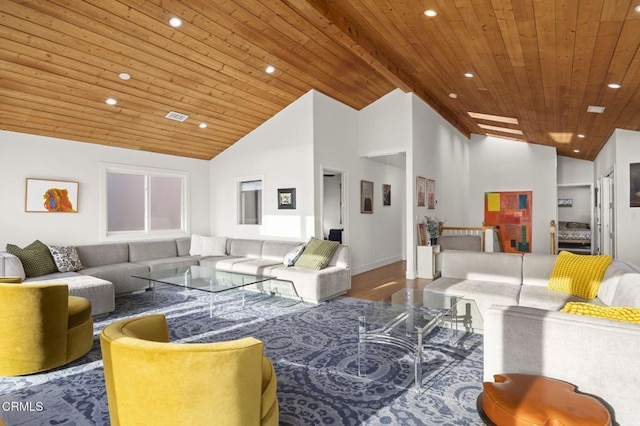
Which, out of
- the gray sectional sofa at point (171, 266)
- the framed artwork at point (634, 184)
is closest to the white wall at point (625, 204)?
the framed artwork at point (634, 184)

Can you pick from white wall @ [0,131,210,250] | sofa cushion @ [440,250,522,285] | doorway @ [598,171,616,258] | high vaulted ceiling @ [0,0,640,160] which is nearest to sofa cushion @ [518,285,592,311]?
sofa cushion @ [440,250,522,285]

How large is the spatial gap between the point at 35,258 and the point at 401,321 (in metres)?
4.71

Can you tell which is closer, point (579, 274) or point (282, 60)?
point (579, 274)

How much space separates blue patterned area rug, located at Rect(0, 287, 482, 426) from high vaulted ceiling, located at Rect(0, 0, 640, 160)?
2837 millimetres

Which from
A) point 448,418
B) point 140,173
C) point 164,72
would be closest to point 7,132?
point 140,173

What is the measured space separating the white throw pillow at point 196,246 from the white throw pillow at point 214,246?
0.23ft

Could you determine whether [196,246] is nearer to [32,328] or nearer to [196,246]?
[196,246]

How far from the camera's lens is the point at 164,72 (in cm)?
481

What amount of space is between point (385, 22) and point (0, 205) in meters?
5.47

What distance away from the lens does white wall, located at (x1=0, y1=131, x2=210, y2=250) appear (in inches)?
201

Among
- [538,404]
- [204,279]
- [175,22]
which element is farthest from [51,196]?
[538,404]

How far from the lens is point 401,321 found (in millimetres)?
3303

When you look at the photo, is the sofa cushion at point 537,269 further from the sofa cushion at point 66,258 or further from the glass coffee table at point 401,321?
the sofa cushion at point 66,258

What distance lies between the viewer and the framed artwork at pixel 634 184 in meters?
5.77
